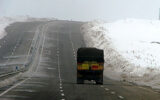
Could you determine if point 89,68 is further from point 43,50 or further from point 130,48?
point 43,50

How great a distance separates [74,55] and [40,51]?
304 inches

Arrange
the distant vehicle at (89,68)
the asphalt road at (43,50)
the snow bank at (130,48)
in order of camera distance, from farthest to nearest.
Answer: the asphalt road at (43,50), the snow bank at (130,48), the distant vehicle at (89,68)

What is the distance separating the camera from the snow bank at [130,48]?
46.8 metres

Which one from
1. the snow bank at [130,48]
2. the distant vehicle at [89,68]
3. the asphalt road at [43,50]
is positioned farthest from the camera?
the asphalt road at [43,50]

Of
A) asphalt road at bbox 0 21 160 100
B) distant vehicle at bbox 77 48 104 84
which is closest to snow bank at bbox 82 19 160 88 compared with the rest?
asphalt road at bbox 0 21 160 100

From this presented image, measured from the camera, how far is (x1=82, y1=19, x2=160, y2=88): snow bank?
4677cm

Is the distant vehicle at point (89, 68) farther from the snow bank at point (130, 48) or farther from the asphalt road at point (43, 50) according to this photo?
the asphalt road at point (43, 50)

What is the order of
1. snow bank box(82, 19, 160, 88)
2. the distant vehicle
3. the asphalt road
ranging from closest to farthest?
the distant vehicle → snow bank box(82, 19, 160, 88) → the asphalt road

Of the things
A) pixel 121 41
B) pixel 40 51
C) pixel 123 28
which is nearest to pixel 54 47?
pixel 40 51

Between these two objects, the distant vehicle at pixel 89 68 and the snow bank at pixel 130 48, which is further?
the snow bank at pixel 130 48

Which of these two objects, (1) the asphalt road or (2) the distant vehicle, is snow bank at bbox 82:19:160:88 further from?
(2) the distant vehicle

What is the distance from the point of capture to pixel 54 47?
7806 cm

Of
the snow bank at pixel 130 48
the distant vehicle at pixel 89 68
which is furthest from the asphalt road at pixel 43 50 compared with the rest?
the distant vehicle at pixel 89 68

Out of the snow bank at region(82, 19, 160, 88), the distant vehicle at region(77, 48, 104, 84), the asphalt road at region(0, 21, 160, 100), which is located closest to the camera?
the distant vehicle at region(77, 48, 104, 84)
